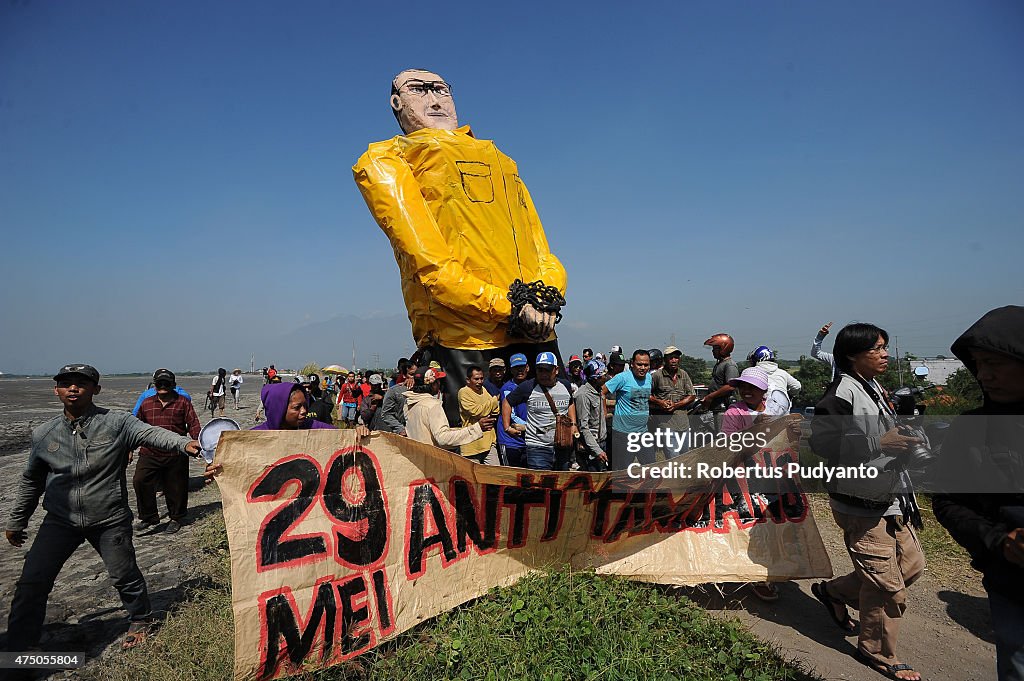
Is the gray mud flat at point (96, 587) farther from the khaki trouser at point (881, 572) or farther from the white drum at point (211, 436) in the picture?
the khaki trouser at point (881, 572)

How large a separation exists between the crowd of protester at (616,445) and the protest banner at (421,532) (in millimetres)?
271

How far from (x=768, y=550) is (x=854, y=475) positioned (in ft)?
3.76

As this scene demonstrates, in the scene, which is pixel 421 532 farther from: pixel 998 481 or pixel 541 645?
pixel 998 481

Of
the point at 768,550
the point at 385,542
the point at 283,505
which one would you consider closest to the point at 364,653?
the point at 385,542

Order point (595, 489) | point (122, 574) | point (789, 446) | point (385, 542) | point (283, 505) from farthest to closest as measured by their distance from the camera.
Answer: point (789, 446), point (595, 489), point (122, 574), point (385, 542), point (283, 505)

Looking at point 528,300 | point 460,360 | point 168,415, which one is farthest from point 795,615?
point 168,415

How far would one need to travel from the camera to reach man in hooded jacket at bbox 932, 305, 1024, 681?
75.6 inches

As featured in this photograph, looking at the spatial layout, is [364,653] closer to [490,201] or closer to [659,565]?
[659,565]

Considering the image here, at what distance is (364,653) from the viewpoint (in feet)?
9.66

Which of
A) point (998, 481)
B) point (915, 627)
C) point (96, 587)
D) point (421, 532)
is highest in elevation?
point (998, 481)

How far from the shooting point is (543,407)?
4.91m

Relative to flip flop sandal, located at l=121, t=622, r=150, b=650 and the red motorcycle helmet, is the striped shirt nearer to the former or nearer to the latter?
flip flop sandal, located at l=121, t=622, r=150, b=650

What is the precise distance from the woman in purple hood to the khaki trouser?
3.23 metres

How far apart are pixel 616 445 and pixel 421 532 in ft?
11.9
